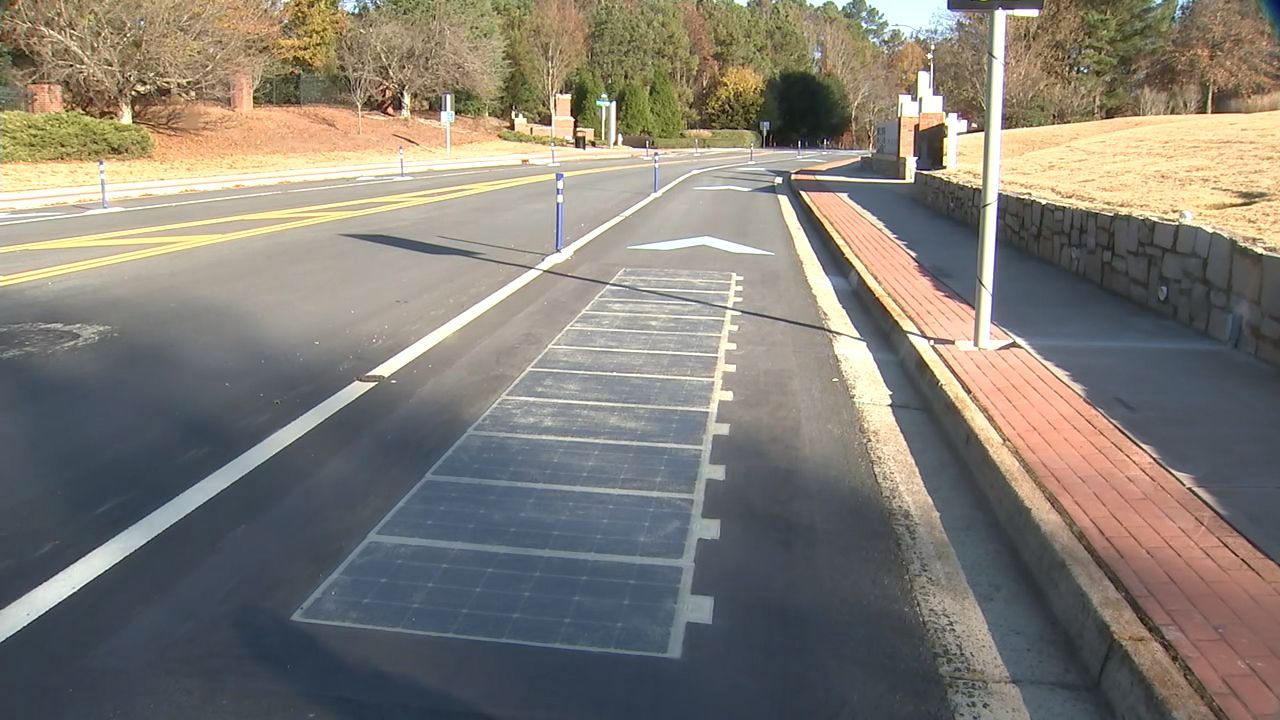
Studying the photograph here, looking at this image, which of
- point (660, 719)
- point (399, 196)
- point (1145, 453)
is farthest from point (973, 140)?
point (660, 719)

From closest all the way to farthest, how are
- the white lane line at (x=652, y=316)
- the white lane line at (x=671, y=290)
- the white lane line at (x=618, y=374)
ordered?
the white lane line at (x=618, y=374), the white lane line at (x=652, y=316), the white lane line at (x=671, y=290)

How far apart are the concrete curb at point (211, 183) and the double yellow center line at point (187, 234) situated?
24.1 feet

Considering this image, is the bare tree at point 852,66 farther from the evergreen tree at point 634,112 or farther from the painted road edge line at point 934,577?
the painted road edge line at point 934,577

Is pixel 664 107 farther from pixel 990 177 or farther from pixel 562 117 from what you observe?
pixel 990 177

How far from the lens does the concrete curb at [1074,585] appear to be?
148 inches

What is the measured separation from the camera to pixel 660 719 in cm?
392

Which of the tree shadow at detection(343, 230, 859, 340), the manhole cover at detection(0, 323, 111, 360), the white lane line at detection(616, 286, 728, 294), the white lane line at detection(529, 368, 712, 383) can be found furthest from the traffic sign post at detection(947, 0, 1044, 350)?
the manhole cover at detection(0, 323, 111, 360)

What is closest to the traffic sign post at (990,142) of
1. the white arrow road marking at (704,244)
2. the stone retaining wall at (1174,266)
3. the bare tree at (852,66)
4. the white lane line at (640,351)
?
the stone retaining wall at (1174,266)

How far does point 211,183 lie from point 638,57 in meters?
67.8

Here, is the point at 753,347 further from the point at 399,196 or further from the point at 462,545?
the point at 399,196

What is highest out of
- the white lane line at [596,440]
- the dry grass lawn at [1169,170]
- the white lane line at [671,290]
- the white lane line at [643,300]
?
the dry grass lawn at [1169,170]

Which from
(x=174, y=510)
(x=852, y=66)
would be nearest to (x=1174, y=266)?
(x=174, y=510)

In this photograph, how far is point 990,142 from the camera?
9.38 metres

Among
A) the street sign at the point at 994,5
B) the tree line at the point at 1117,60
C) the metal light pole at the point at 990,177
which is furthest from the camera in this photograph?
the tree line at the point at 1117,60
